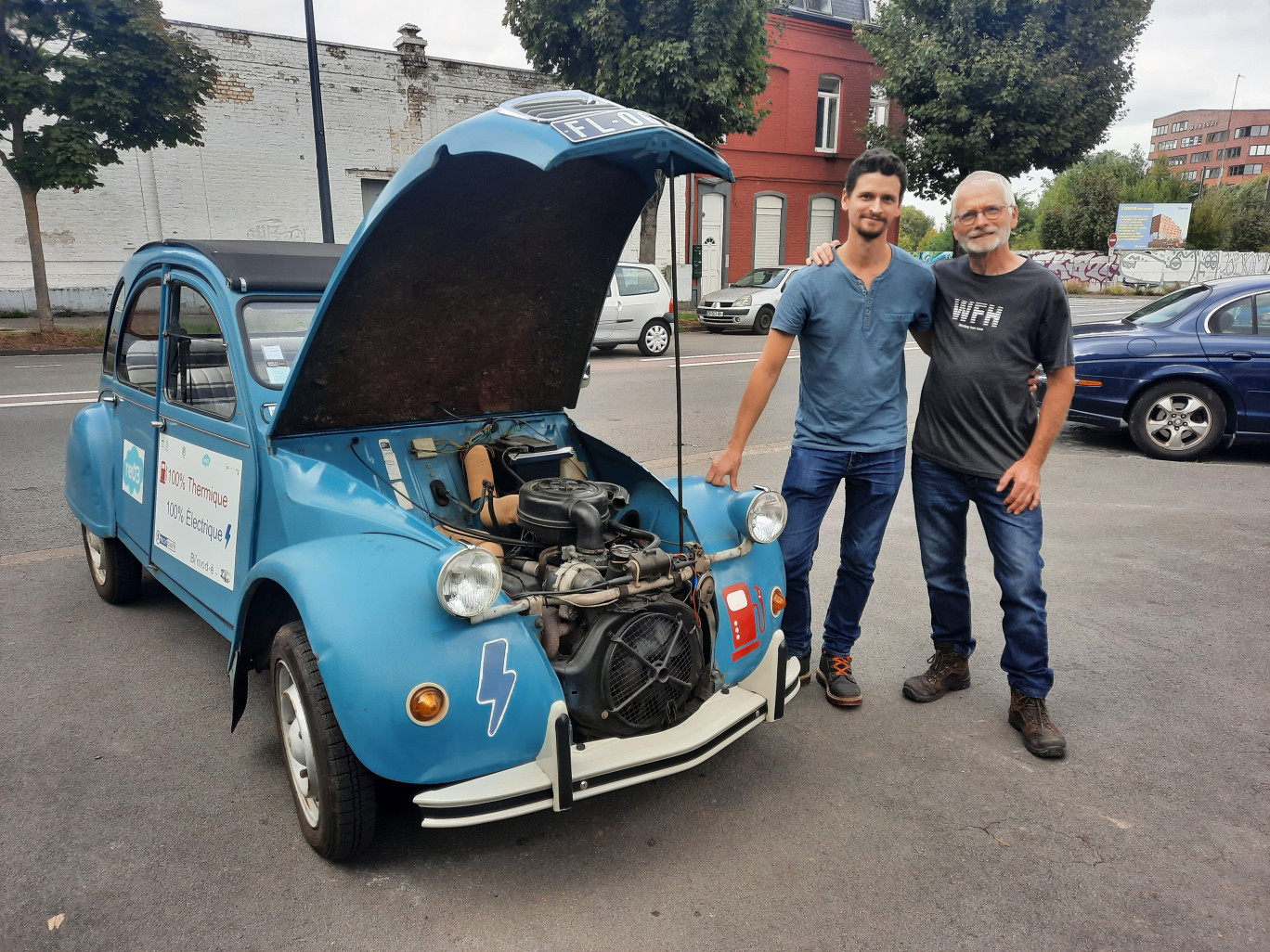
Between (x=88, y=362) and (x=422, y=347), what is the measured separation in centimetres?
1277

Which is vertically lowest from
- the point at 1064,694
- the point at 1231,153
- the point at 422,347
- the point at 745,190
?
the point at 1064,694

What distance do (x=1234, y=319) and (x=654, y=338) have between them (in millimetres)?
10113

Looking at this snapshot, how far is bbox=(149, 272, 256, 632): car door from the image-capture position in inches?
129

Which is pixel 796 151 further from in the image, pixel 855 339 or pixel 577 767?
pixel 577 767

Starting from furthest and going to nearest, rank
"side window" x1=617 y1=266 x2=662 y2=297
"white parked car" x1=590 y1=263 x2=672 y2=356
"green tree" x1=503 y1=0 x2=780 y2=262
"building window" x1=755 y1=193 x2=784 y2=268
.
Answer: "building window" x1=755 y1=193 x2=784 y2=268
"green tree" x1=503 y1=0 x2=780 y2=262
"side window" x1=617 y1=266 x2=662 y2=297
"white parked car" x1=590 y1=263 x2=672 y2=356

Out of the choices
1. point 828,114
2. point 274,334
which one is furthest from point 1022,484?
point 828,114

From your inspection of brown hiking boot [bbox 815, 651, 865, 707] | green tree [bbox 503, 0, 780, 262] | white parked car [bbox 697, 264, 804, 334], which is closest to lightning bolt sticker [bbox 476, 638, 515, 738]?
brown hiking boot [bbox 815, 651, 865, 707]

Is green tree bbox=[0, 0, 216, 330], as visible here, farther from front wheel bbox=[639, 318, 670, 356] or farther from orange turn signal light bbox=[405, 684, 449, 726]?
orange turn signal light bbox=[405, 684, 449, 726]

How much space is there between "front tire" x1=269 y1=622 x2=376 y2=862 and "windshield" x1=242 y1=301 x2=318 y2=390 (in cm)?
112

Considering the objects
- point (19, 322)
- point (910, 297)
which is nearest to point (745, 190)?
point (19, 322)

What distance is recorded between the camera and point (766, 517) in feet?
10.3

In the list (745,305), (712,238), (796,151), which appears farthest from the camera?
(796,151)

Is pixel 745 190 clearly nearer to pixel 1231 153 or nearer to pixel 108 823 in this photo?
pixel 108 823

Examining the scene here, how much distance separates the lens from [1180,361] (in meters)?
7.98
